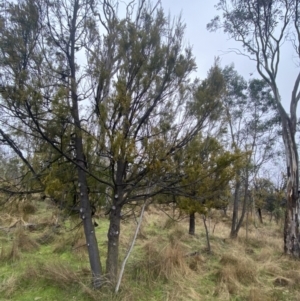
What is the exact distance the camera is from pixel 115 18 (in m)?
4.11

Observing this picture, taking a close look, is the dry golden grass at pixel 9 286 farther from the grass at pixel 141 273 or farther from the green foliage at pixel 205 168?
the green foliage at pixel 205 168

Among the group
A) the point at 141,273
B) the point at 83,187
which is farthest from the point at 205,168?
the point at 141,273

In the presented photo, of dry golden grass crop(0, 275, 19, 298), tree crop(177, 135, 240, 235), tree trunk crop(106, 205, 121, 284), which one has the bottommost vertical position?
dry golden grass crop(0, 275, 19, 298)

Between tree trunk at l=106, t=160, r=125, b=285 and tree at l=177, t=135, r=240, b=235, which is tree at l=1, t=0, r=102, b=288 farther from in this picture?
tree at l=177, t=135, r=240, b=235

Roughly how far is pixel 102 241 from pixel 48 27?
489 centimetres

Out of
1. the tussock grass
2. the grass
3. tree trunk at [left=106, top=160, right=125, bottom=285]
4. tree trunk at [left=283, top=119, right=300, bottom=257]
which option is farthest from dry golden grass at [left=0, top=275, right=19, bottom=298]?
tree trunk at [left=283, top=119, right=300, bottom=257]

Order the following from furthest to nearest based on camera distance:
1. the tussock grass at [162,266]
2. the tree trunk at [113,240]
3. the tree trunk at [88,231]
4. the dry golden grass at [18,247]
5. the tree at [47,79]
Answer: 1. the dry golden grass at [18,247]
2. the tussock grass at [162,266]
3. the tree trunk at [113,240]
4. the tree trunk at [88,231]
5. the tree at [47,79]

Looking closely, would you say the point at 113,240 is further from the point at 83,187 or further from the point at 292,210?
the point at 292,210

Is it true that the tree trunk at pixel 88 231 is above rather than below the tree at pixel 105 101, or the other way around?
below

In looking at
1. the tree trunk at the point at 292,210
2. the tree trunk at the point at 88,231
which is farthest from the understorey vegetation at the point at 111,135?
the tree trunk at the point at 292,210

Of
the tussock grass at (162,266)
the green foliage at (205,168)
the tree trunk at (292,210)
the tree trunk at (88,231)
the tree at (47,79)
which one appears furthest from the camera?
the tree trunk at (292,210)

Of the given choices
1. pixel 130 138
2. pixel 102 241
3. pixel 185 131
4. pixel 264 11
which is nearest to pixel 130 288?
pixel 130 138

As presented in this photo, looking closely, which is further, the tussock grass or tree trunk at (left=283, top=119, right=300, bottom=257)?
tree trunk at (left=283, top=119, right=300, bottom=257)

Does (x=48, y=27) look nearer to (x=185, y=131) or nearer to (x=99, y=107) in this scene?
(x=99, y=107)
